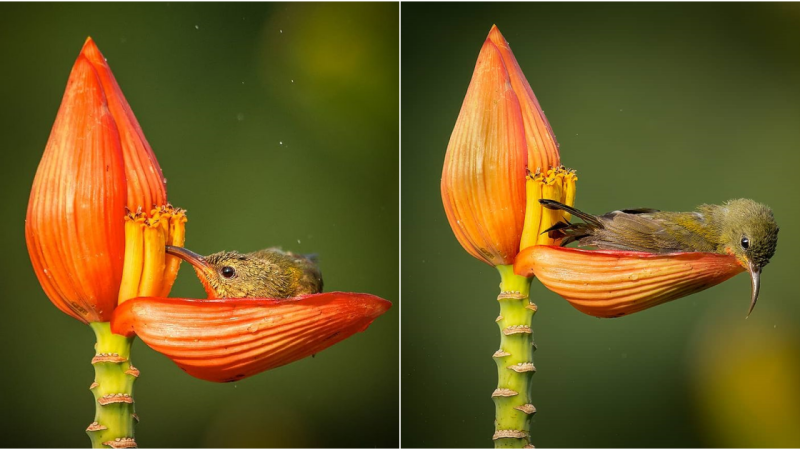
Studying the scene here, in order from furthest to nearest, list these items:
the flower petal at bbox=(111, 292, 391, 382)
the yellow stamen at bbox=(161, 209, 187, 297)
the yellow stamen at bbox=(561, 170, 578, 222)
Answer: the yellow stamen at bbox=(561, 170, 578, 222), the yellow stamen at bbox=(161, 209, 187, 297), the flower petal at bbox=(111, 292, 391, 382)

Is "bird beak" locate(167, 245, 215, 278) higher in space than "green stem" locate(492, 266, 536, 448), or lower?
higher

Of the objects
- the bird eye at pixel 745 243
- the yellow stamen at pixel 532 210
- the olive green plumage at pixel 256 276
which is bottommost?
the olive green plumage at pixel 256 276

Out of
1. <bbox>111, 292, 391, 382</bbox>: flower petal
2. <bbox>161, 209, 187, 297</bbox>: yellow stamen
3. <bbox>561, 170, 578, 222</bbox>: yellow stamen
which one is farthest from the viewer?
<bbox>561, 170, 578, 222</bbox>: yellow stamen

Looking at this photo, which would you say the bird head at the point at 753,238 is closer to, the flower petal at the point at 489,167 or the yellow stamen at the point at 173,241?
the flower petal at the point at 489,167

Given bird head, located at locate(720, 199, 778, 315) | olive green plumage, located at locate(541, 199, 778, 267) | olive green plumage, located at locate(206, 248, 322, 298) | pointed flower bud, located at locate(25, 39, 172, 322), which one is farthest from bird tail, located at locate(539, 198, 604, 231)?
pointed flower bud, located at locate(25, 39, 172, 322)

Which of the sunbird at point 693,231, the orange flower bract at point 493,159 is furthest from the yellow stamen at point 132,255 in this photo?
the sunbird at point 693,231

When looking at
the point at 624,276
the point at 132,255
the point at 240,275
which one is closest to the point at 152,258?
the point at 132,255

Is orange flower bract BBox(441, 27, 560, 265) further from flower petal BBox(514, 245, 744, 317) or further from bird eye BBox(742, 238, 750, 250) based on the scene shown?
bird eye BBox(742, 238, 750, 250)
